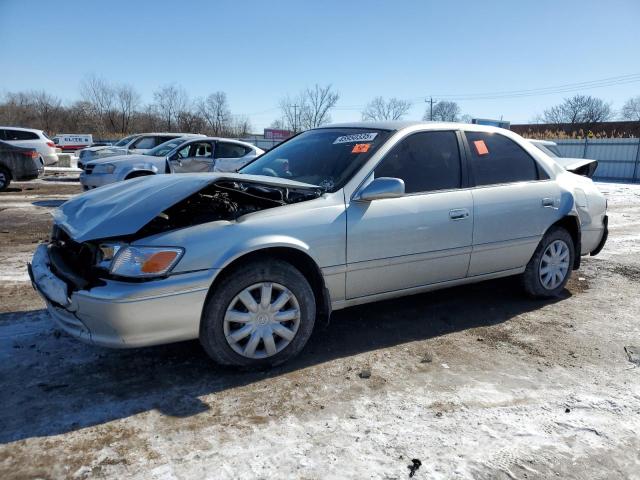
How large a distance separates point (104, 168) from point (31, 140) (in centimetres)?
758

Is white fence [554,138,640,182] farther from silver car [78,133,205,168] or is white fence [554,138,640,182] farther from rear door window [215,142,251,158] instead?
silver car [78,133,205,168]

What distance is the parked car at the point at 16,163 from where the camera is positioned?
41.5 feet

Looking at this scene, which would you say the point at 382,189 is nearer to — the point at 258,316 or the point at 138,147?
the point at 258,316

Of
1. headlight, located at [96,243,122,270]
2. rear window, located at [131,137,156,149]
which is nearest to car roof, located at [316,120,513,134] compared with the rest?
headlight, located at [96,243,122,270]

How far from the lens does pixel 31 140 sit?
16219mm

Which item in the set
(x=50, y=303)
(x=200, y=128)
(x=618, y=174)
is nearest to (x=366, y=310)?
(x=50, y=303)

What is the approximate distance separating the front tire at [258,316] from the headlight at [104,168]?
28.4 ft

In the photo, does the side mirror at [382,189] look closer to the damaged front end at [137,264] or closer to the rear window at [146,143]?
the damaged front end at [137,264]

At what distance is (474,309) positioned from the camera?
15.1 feet

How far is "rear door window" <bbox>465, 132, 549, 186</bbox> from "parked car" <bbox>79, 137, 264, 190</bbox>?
674 centimetres

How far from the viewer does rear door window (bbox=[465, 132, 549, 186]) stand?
14.0 ft

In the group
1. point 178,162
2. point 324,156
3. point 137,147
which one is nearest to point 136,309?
point 324,156

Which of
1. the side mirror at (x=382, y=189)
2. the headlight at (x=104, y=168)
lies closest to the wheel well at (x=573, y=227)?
the side mirror at (x=382, y=189)

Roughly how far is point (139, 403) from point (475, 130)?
347 cm
